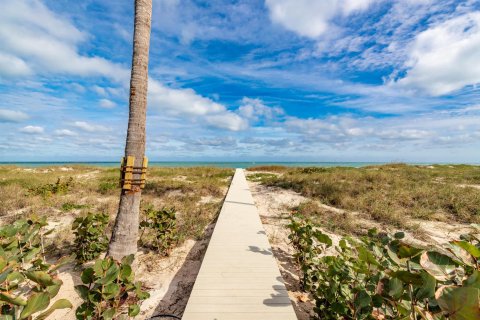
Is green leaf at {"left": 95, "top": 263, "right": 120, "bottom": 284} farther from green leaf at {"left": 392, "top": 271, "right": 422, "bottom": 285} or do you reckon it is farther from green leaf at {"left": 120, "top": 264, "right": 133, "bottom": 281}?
green leaf at {"left": 392, "top": 271, "right": 422, "bottom": 285}

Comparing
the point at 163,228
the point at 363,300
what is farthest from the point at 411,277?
the point at 163,228

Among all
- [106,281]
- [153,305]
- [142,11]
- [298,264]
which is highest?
[142,11]

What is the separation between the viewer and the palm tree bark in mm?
4336

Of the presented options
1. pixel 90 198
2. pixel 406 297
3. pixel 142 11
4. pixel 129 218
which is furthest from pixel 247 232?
pixel 90 198

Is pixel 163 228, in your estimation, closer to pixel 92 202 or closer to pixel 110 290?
pixel 110 290

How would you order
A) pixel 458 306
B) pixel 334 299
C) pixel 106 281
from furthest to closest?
1. pixel 334 299
2. pixel 106 281
3. pixel 458 306

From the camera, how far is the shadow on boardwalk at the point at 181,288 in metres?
3.79

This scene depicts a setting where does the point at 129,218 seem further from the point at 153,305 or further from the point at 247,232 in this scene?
the point at 247,232

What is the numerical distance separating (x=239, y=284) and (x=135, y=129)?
3.34m

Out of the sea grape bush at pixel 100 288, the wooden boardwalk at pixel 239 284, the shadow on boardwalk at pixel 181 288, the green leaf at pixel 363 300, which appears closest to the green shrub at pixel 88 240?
the shadow on boardwalk at pixel 181 288

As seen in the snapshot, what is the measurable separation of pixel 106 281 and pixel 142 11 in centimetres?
461

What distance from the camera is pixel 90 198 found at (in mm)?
10992

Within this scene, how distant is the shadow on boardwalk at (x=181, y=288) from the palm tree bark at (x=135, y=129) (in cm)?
112

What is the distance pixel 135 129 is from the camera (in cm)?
434
